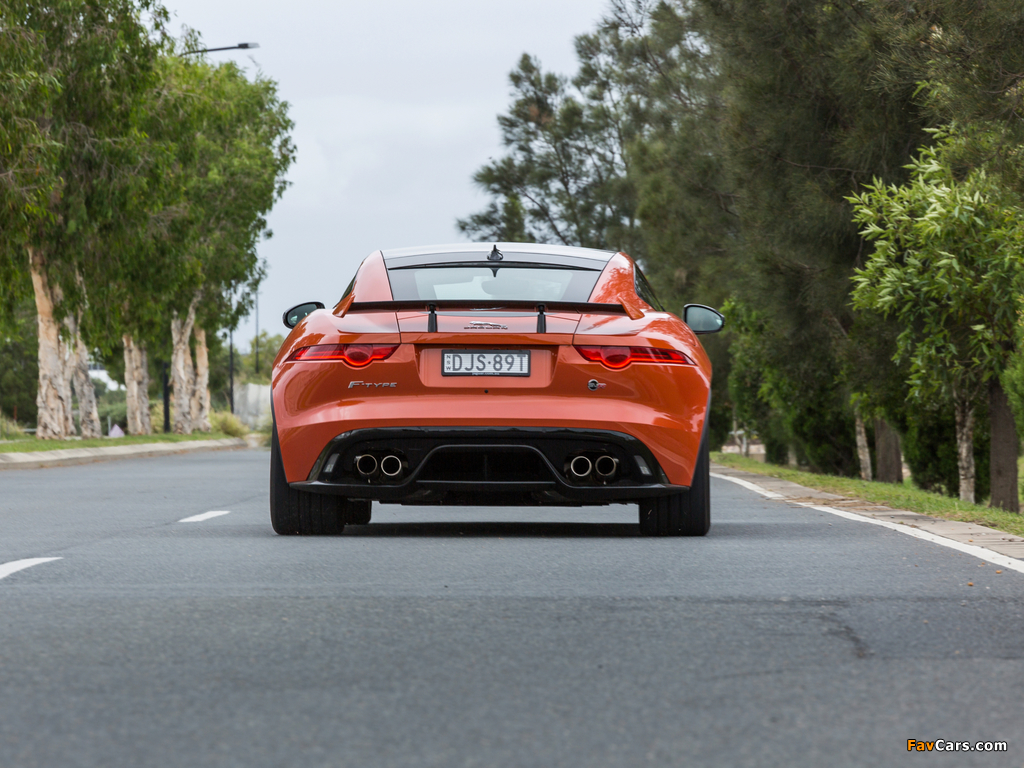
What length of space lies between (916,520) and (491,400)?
4.07 meters

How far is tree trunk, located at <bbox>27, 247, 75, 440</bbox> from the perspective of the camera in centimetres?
3500

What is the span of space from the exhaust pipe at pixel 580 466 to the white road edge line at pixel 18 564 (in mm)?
2599

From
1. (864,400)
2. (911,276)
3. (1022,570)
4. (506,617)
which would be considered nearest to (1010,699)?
(506,617)

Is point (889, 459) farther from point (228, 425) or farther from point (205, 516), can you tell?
point (228, 425)

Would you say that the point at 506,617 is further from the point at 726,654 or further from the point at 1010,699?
the point at 1010,699

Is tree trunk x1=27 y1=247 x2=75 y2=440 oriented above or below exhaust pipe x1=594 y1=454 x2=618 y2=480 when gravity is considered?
above

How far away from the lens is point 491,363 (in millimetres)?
7738

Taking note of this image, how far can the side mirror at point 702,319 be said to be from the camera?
8.90 m

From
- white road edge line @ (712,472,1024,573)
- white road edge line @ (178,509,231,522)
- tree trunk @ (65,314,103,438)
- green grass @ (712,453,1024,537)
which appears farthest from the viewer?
tree trunk @ (65,314,103,438)

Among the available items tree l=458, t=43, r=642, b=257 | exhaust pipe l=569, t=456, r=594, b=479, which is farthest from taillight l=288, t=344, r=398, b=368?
tree l=458, t=43, r=642, b=257

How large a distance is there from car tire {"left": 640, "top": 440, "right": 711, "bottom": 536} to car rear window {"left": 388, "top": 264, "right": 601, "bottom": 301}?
1.16m

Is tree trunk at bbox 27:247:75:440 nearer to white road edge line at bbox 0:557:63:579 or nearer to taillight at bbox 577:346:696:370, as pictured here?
white road edge line at bbox 0:557:63:579

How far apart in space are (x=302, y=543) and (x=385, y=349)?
3.75ft

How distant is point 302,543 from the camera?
26.1ft
